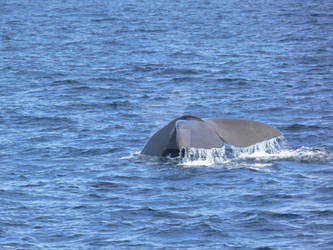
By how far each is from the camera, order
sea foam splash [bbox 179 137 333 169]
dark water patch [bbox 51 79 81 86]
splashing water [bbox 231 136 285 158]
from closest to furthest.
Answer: sea foam splash [bbox 179 137 333 169] < splashing water [bbox 231 136 285 158] < dark water patch [bbox 51 79 81 86]

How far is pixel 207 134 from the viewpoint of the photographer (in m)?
15.0

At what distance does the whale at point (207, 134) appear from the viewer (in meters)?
14.8

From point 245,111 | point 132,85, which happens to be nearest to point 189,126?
point 245,111

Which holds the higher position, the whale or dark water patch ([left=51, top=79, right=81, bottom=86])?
the whale

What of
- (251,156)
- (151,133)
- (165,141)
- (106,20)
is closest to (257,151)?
(251,156)

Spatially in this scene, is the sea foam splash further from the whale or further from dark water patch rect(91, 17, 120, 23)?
dark water patch rect(91, 17, 120, 23)

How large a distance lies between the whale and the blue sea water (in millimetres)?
701

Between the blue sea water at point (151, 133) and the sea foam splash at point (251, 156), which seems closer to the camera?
the blue sea water at point (151, 133)

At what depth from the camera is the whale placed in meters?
14.8

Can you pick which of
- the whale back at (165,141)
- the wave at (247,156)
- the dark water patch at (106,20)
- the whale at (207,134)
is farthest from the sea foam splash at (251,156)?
the dark water patch at (106,20)

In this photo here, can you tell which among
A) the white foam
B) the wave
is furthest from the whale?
the wave

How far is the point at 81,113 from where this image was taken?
78.3 feet

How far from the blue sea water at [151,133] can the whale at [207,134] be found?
0.70m

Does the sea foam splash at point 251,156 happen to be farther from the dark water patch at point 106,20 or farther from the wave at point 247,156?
the dark water patch at point 106,20
